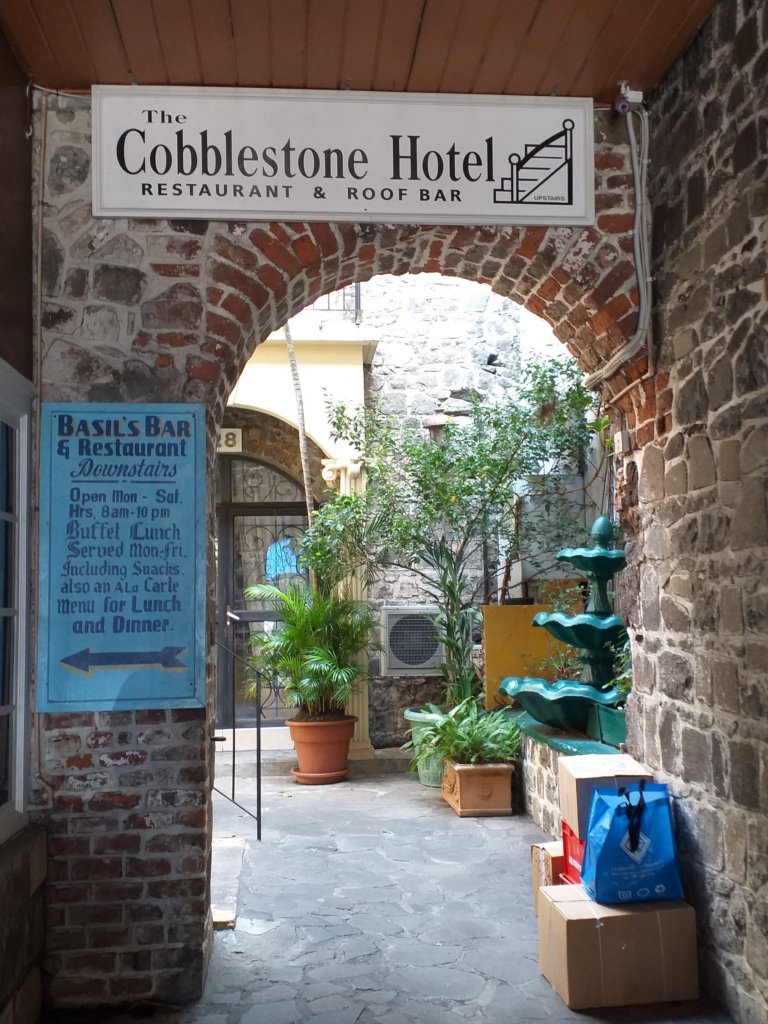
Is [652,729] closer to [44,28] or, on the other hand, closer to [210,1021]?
[210,1021]

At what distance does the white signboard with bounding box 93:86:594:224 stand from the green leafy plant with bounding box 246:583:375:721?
4.28 m

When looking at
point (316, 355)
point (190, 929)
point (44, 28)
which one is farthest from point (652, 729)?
point (316, 355)

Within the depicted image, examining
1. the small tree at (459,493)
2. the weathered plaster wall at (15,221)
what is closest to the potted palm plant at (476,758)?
the small tree at (459,493)

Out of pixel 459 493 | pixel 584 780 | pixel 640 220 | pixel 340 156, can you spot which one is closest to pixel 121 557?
pixel 340 156

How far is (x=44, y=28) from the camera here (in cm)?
320

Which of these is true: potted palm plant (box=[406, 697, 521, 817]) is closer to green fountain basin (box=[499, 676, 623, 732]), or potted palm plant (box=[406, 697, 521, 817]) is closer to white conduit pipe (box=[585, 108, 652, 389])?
green fountain basin (box=[499, 676, 623, 732])

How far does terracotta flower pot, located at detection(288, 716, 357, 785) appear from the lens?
7.30 metres

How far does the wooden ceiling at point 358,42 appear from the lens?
314 cm

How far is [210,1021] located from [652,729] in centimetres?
196

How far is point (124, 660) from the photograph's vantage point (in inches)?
135

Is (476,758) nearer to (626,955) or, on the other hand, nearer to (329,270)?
(626,955)

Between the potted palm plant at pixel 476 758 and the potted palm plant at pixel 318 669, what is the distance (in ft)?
3.40

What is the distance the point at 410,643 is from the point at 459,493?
5.47 feet

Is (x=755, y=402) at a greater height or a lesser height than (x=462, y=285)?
lesser
